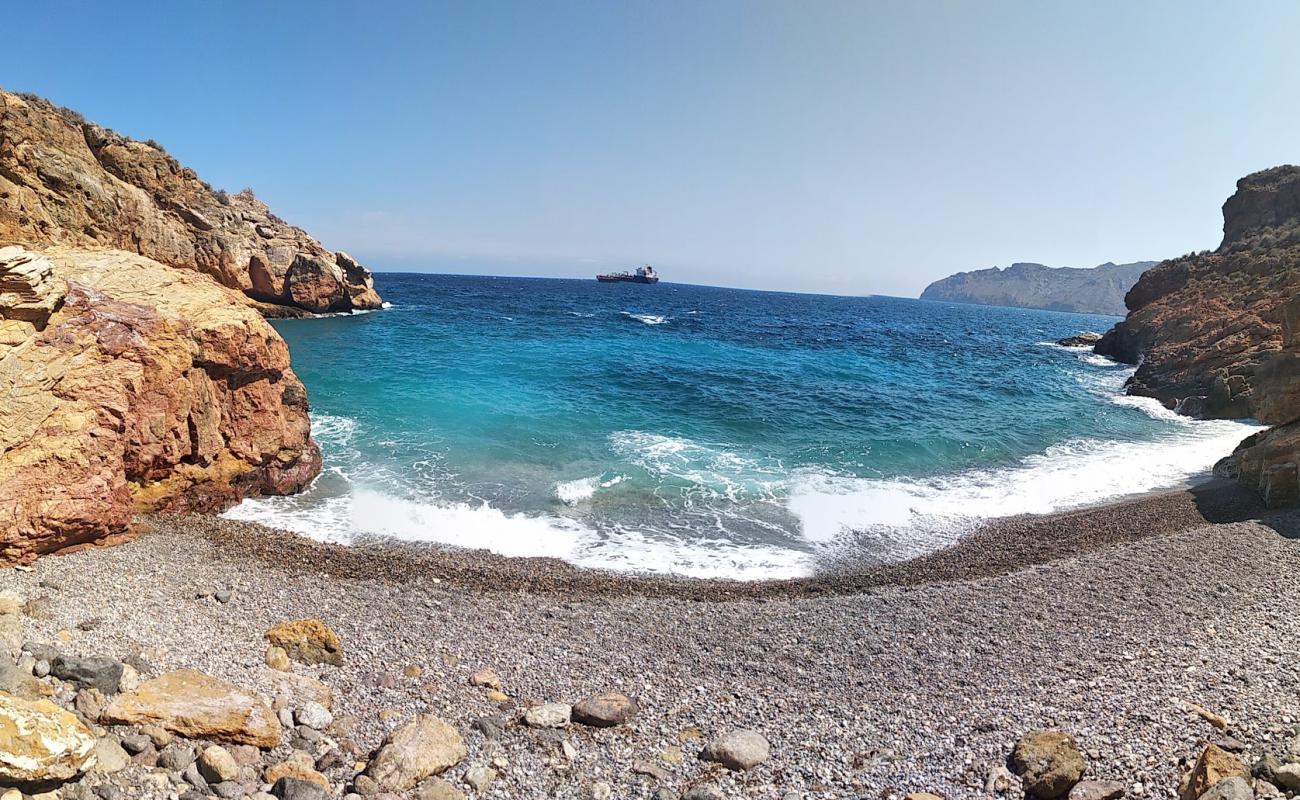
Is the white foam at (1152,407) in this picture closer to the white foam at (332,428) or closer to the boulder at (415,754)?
the boulder at (415,754)

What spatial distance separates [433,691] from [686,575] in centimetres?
660

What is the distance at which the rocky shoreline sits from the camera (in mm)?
6777

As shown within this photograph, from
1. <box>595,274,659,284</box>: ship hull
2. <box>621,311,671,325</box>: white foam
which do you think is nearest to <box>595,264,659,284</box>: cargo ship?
<box>595,274,659,284</box>: ship hull

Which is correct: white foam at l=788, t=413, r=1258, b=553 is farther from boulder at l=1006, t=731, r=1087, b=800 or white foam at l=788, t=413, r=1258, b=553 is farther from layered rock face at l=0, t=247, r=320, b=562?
layered rock face at l=0, t=247, r=320, b=562

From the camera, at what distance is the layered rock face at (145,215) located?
55.5 ft

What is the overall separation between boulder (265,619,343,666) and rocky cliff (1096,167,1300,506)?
71.8 ft

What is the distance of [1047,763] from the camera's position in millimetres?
6852

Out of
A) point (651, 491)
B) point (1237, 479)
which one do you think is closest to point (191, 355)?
point (651, 491)

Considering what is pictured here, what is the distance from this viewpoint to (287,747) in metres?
6.87

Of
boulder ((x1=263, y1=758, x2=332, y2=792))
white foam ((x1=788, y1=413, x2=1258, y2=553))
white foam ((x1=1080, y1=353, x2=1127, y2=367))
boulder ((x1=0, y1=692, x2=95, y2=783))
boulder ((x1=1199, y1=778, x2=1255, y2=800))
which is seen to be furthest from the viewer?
white foam ((x1=1080, y1=353, x2=1127, y2=367))

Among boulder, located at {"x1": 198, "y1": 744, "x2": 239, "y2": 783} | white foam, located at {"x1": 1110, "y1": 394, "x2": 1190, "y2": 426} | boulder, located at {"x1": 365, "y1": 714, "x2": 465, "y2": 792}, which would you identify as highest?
white foam, located at {"x1": 1110, "y1": 394, "x2": 1190, "y2": 426}

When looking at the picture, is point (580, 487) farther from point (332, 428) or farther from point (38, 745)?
point (38, 745)

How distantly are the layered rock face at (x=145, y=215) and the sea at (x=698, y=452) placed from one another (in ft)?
30.4

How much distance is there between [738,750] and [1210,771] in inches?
195
